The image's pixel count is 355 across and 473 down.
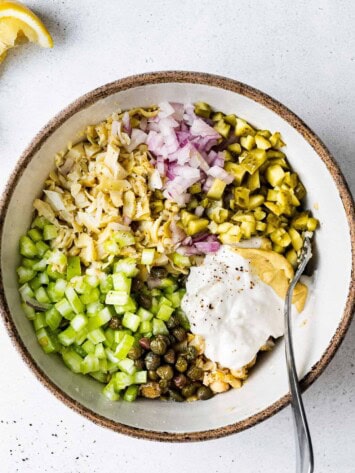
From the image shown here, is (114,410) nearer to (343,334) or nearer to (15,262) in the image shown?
(15,262)

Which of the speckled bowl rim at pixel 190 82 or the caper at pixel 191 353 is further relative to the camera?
the caper at pixel 191 353

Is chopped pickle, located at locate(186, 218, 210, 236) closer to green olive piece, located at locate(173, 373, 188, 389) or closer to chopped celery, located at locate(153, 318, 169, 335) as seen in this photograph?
chopped celery, located at locate(153, 318, 169, 335)

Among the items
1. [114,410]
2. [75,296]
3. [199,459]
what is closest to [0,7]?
[75,296]

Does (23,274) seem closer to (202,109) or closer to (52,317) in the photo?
(52,317)

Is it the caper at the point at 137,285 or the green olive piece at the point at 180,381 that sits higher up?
Answer: the caper at the point at 137,285

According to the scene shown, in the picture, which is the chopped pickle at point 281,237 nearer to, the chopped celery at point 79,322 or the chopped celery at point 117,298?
the chopped celery at point 117,298

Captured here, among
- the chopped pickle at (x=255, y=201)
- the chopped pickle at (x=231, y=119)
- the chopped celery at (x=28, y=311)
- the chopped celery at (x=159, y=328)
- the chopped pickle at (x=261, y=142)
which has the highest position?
the chopped pickle at (x=231, y=119)

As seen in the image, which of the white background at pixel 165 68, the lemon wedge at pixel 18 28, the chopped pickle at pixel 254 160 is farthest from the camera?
the white background at pixel 165 68

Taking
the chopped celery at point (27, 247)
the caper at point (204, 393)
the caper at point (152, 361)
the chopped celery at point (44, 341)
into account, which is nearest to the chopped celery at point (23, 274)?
the chopped celery at point (27, 247)
